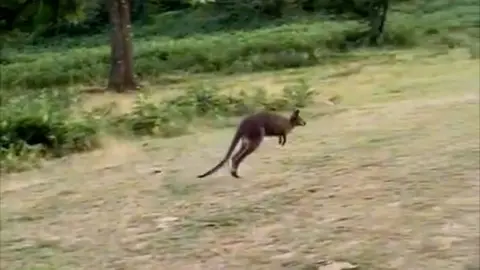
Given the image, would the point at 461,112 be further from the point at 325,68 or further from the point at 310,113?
the point at 325,68

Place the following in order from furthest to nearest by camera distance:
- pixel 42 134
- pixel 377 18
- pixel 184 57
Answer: pixel 377 18, pixel 184 57, pixel 42 134

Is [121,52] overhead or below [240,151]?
below

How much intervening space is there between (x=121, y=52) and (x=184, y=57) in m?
1.73

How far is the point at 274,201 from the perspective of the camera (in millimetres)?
6434

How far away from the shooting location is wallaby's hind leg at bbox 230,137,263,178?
20.0 ft

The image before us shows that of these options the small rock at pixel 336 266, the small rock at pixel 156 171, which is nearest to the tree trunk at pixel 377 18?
the small rock at pixel 156 171

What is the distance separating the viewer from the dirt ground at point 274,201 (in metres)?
5.43

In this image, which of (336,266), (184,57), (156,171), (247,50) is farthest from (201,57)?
(336,266)

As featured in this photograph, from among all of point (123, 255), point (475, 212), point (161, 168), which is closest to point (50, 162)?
point (161, 168)

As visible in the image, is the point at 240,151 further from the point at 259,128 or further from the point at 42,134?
the point at 42,134

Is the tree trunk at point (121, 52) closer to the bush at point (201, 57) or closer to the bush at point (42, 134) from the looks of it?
the bush at point (201, 57)

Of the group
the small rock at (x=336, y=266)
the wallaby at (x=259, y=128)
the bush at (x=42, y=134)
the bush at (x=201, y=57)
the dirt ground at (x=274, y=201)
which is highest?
the wallaby at (x=259, y=128)

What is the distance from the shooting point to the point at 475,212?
5.85 meters

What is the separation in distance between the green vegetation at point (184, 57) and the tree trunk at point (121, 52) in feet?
2.01
